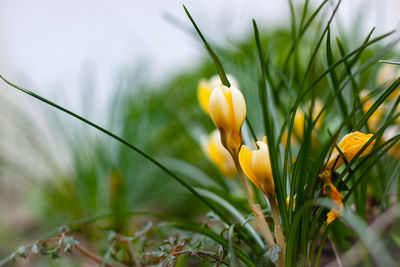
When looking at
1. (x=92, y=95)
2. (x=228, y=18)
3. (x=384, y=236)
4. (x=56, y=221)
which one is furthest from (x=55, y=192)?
(x=384, y=236)

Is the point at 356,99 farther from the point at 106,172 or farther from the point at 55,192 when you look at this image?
the point at 55,192

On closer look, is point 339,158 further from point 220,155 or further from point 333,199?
point 220,155

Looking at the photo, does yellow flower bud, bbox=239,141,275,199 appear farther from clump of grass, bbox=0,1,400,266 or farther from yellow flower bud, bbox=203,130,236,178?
yellow flower bud, bbox=203,130,236,178

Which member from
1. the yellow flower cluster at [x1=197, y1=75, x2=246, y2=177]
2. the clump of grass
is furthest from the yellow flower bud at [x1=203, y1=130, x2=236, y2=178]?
the yellow flower cluster at [x1=197, y1=75, x2=246, y2=177]

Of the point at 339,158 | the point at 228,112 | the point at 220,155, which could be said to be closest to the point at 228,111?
the point at 228,112

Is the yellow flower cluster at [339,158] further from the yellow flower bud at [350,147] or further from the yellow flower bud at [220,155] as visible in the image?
the yellow flower bud at [220,155]
